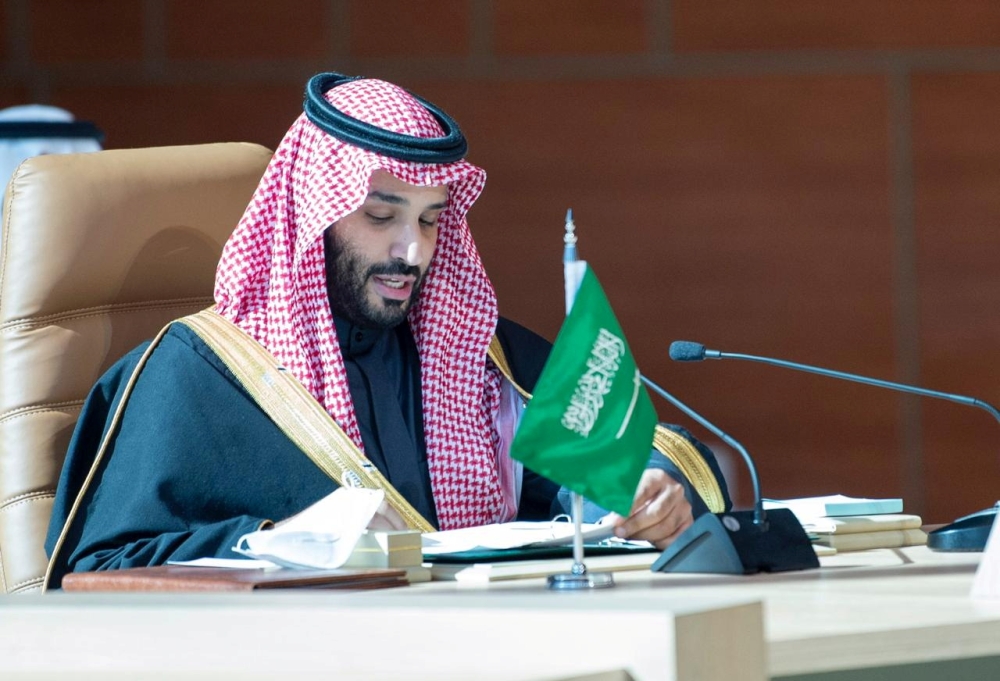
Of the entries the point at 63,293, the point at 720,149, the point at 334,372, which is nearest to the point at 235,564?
the point at 334,372

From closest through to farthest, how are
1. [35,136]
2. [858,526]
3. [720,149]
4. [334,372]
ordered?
1. [858,526]
2. [334,372]
3. [35,136]
4. [720,149]

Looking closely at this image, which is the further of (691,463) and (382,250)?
(382,250)

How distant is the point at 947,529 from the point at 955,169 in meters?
2.95

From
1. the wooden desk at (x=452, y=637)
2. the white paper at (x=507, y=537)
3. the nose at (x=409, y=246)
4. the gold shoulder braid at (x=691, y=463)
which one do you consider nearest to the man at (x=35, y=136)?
the nose at (x=409, y=246)

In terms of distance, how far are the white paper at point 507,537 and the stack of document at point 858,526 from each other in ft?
0.90

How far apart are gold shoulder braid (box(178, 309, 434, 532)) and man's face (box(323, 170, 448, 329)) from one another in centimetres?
21

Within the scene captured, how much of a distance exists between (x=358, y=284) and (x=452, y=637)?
162 cm

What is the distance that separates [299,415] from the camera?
2.36 metres

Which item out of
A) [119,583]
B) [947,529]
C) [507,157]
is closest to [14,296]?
[119,583]

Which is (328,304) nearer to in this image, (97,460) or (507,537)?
(97,460)

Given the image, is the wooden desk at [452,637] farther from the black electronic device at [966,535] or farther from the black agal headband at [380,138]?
the black agal headband at [380,138]

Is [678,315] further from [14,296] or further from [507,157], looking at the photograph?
[14,296]

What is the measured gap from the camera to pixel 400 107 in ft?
8.71

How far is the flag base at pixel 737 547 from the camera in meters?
1.60
